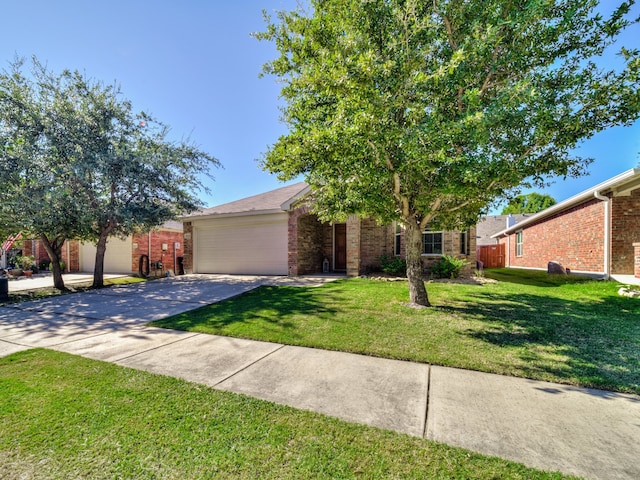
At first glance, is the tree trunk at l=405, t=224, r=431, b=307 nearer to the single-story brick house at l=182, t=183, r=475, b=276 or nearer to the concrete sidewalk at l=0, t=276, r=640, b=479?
the concrete sidewalk at l=0, t=276, r=640, b=479

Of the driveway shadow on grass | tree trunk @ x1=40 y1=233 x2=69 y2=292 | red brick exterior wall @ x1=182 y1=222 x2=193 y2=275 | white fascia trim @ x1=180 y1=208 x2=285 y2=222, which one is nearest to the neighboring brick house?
the driveway shadow on grass

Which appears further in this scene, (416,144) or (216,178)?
(216,178)

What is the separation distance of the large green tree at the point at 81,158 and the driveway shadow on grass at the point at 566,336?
1063 cm

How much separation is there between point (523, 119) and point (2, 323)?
1054cm

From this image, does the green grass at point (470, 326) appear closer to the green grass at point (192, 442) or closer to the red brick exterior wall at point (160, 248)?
the green grass at point (192, 442)

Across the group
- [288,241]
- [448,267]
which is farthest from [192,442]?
[448,267]

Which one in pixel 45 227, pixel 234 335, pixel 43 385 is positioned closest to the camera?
pixel 43 385

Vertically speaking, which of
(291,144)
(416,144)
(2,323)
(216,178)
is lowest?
(2,323)

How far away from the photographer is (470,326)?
504 centimetres

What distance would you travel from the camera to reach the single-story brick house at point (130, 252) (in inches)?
640

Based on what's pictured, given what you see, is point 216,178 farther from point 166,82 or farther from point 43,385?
point 43,385

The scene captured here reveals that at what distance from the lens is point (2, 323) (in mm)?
5941

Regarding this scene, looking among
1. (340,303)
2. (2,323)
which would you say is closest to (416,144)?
(340,303)

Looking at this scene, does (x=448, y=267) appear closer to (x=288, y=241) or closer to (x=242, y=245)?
(x=288, y=241)
